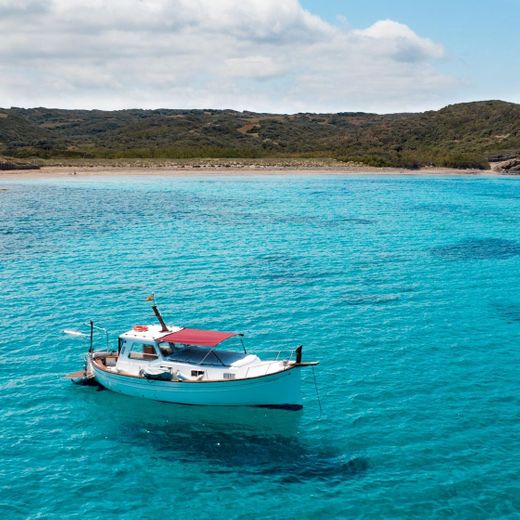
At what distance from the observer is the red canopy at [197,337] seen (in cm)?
2861

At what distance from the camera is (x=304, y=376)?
31.3 m

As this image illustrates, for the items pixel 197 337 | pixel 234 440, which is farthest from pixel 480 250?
pixel 234 440

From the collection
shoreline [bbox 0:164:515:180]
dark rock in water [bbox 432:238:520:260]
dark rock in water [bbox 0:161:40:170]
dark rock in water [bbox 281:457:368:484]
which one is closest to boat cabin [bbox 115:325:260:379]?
dark rock in water [bbox 281:457:368:484]

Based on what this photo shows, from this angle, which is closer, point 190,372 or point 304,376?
point 190,372

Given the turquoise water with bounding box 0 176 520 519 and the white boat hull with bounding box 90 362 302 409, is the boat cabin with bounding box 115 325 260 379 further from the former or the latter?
the turquoise water with bounding box 0 176 520 519

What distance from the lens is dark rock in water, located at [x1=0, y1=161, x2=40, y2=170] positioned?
462ft

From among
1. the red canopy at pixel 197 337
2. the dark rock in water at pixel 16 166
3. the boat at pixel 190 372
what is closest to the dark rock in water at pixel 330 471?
the boat at pixel 190 372

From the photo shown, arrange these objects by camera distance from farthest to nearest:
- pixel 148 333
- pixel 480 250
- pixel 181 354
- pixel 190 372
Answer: pixel 480 250, pixel 148 333, pixel 181 354, pixel 190 372

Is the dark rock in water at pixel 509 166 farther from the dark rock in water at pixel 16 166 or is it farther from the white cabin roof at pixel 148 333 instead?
the white cabin roof at pixel 148 333

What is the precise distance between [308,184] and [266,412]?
348ft

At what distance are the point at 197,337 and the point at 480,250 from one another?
136ft

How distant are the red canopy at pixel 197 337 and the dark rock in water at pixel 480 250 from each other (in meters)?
33.8

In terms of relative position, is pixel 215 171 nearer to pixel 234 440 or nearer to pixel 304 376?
pixel 304 376

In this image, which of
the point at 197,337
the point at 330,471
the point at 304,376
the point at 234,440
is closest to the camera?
the point at 330,471
